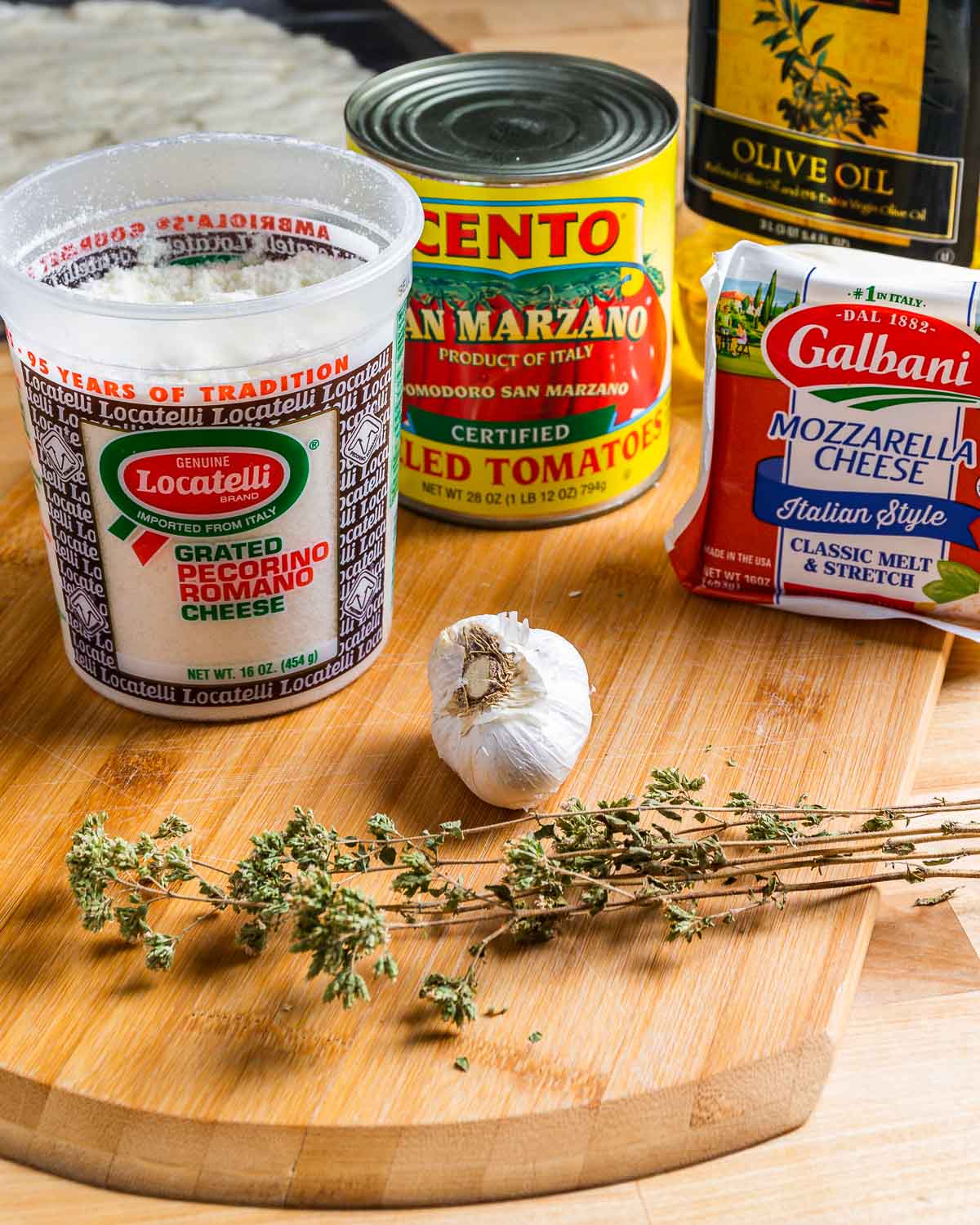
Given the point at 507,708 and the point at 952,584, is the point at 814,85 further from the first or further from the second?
the point at 507,708

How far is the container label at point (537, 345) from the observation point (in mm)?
1126

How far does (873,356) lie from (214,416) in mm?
471

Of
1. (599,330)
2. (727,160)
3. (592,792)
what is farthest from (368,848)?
(727,160)

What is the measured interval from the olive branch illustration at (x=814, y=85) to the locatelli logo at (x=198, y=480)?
59 cm

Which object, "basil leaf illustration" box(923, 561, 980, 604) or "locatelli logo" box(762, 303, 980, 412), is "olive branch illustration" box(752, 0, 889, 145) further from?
"basil leaf illustration" box(923, 561, 980, 604)

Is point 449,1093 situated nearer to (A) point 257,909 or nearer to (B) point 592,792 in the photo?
(A) point 257,909

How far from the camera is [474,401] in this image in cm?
120

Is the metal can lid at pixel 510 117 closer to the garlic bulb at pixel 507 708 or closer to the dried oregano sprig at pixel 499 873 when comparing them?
the garlic bulb at pixel 507 708

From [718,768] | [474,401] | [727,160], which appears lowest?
[718,768]

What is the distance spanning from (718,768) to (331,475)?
0.32 m

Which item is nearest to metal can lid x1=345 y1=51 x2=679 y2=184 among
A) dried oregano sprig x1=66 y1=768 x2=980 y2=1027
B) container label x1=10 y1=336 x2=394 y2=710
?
container label x1=10 y1=336 x2=394 y2=710

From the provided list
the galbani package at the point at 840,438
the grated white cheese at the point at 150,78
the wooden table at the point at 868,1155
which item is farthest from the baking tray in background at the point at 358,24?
the wooden table at the point at 868,1155

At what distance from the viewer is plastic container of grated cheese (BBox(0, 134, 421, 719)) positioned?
912 millimetres

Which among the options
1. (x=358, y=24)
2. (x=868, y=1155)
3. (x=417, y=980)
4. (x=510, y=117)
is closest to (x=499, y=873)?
(x=417, y=980)
